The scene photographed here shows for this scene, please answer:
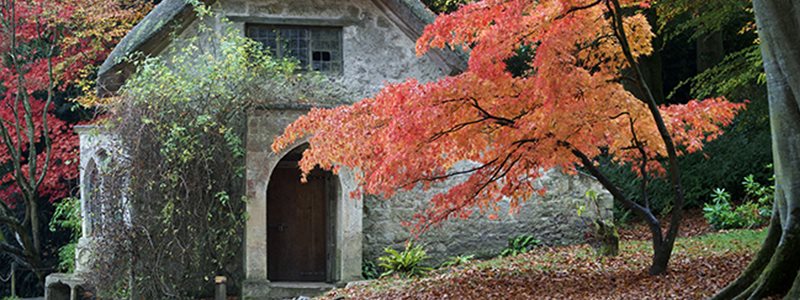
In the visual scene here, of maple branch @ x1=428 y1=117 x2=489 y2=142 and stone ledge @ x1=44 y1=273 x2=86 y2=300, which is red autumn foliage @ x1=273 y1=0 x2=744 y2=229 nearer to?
maple branch @ x1=428 y1=117 x2=489 y2=142

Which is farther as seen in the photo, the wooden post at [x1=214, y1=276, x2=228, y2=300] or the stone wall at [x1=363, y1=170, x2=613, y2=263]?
the stone wall at [x1=363, y1=170, x2=613, y2=263]

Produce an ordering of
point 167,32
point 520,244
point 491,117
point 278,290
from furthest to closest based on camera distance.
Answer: point 520,244, point 167,32, point 278,290, point 491,117

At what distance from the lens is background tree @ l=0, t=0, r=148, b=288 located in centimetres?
1666

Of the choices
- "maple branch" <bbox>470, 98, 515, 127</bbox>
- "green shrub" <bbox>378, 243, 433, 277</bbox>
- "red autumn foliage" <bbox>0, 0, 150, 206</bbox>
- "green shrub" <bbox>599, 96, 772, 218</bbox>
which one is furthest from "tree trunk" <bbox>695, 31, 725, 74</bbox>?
"red autumn foliage" <bbox>0, 0, 150, 206</bbox>

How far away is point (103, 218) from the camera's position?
497 inches

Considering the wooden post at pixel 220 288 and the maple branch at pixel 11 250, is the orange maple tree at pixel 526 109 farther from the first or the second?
the maple branch at pixel 11 250

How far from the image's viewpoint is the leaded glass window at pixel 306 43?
1359 cm

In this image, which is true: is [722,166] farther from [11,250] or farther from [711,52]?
[11,250]

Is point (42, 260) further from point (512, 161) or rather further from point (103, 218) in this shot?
point (512, 161)

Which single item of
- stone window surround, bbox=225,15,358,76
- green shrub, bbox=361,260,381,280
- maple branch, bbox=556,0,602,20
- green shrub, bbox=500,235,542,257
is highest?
stone window surround, bbox=225,15,358,76

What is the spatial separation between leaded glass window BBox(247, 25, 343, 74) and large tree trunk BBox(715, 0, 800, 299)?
773 centimetres

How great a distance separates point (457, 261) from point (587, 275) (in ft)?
11.0

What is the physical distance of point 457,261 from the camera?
521 inches

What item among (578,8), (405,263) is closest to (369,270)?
(405,263)
